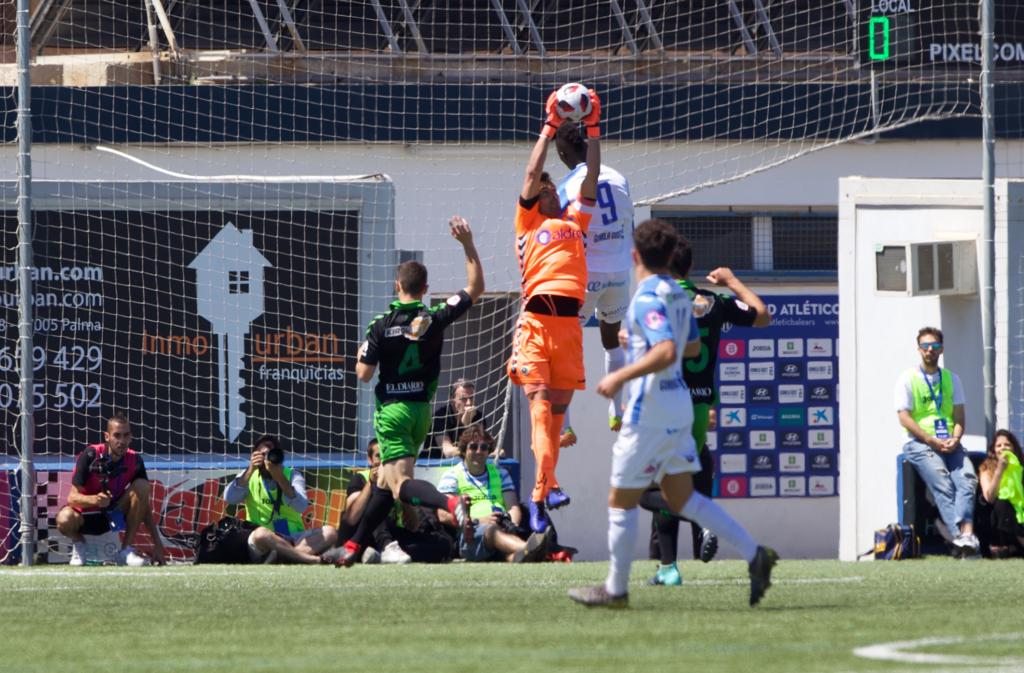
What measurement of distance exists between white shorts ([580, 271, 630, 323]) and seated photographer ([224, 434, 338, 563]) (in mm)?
4105

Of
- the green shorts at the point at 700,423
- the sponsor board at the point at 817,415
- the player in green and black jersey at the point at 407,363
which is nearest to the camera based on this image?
the green shorts at the point at 700,423

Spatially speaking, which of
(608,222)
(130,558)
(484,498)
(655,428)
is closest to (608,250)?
(608,222)

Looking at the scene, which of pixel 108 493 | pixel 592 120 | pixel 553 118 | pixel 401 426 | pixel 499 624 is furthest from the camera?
pixel 108 493

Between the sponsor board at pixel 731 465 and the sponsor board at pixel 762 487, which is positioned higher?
the sponsor board at pixel 731 465

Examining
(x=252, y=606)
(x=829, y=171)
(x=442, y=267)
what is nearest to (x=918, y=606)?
(x=252, y=606)

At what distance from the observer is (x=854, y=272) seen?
51.3 feet

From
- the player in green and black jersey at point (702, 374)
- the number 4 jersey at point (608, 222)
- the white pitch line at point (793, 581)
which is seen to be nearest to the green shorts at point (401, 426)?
the number 4 jersey at point (608, 222)

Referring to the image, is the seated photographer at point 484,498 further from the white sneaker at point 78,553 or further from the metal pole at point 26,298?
the metal pole at point 26,298

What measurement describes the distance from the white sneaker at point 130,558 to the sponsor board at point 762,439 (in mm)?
7726

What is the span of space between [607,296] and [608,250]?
276 millimetres

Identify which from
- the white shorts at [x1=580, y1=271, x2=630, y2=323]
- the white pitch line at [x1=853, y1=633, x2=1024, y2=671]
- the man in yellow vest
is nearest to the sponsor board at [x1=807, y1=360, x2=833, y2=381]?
the man in yellow vest

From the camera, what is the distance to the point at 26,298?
42.7 feet

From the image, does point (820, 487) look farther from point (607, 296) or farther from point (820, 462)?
point (607, 296)

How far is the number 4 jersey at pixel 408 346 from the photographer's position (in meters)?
10.1
